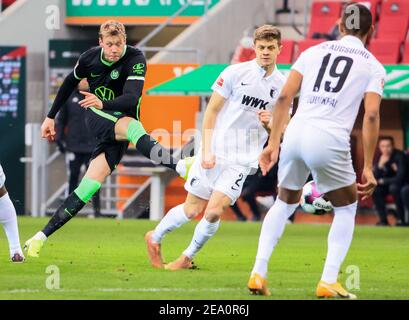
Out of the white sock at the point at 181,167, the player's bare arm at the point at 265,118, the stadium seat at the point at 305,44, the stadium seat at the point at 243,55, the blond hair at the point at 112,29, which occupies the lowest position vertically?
the stadium seat at the point at 243,55

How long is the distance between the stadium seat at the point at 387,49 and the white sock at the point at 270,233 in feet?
41.5

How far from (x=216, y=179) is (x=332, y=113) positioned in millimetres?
2555

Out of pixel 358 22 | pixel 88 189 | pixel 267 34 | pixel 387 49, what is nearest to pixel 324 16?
pixel 387 49

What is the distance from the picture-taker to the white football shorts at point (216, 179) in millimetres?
11062

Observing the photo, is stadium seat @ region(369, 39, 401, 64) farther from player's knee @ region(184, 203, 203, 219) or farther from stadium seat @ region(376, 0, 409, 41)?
player's knee @ region(184, 203, 203, 219)

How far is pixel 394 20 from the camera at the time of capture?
2214 centimetres

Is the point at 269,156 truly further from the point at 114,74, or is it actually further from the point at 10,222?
the point at 114,74

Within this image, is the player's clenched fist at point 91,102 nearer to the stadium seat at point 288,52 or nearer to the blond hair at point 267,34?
the blond hair at point 267,34

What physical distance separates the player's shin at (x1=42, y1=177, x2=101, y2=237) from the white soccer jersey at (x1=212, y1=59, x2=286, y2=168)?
1286 mm

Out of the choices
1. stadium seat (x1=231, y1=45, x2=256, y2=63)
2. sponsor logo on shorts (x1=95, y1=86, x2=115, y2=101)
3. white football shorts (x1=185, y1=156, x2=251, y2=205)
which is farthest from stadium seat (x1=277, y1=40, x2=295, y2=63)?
white football shorts (x1=185, y1=156, x2=251, y2=205)

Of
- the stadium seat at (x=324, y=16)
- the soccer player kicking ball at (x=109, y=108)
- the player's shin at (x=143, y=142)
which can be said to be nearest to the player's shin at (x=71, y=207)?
the soccer player kicking ball at (x=109, y=108)

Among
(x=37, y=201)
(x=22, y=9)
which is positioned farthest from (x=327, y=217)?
(x=22, y=9)

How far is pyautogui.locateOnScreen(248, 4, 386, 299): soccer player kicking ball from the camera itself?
8734 millimetres

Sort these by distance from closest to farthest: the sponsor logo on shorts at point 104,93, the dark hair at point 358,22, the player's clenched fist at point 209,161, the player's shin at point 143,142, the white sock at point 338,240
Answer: the dark hair at point 358,22, the white sock at point 338,240, the player's clenched fist at point 209,161, the player's shin at point 143,142, the sponsor logo on shorts at point 104,93
